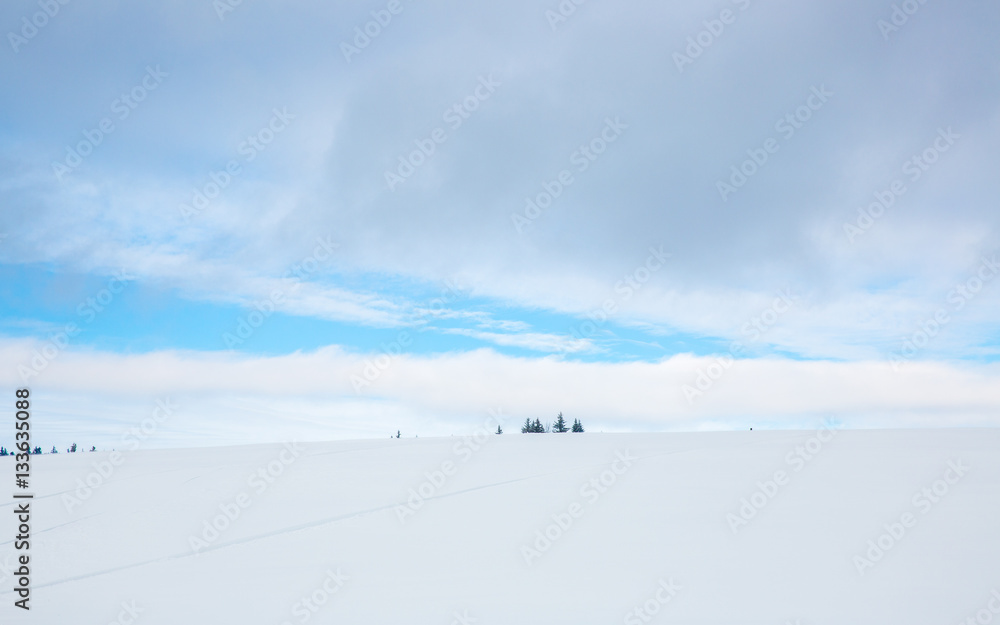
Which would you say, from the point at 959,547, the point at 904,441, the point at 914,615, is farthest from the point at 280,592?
the point at 904,441

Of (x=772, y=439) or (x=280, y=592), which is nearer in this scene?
(x=280, y=592)

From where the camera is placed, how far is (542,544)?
8.45 m

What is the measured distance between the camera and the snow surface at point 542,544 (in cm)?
657

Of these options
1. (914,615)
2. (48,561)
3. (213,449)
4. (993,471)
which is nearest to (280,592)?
(48,561)

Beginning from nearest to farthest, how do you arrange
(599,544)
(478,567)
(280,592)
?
(280,592)
(478,567)
(599,544)

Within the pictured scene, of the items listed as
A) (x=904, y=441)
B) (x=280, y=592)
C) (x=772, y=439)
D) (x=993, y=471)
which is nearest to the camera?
(x=280, y=592)

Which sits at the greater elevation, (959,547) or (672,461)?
(672,461)

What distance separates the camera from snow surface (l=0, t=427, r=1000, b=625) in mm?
6570

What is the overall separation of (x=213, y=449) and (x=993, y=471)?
19866 millimetres

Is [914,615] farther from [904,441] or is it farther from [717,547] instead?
[904,441]

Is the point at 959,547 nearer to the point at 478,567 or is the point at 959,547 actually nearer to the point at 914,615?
the point at 914,615

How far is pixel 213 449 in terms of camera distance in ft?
66.7

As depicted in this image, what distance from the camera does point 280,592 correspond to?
23.6 ft

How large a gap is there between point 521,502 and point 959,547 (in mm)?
5852
